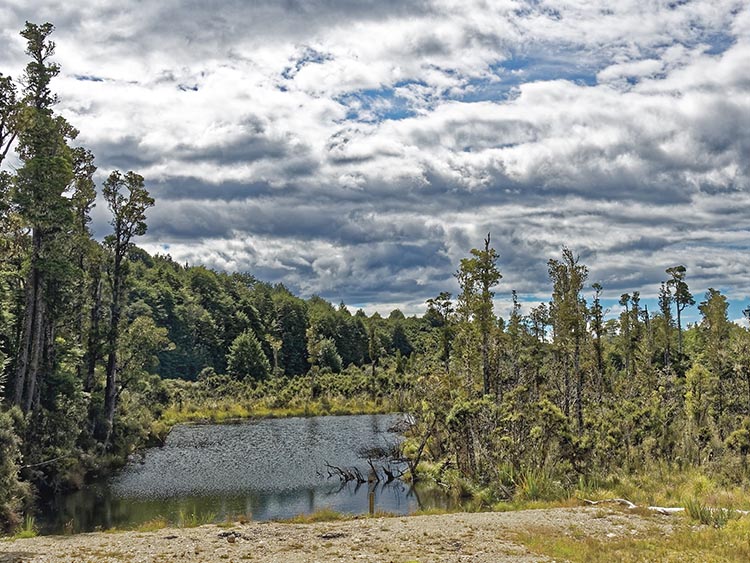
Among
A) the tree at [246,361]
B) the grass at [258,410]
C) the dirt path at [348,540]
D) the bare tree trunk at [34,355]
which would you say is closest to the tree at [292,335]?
the tree at [246,361]

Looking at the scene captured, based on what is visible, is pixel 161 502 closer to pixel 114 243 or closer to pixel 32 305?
pixel 32 305

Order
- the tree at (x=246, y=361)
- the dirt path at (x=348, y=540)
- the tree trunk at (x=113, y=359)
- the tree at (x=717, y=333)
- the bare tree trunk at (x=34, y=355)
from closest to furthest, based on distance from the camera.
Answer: the dirt path at (x=348, y=540)
the bare tree trunk at (x=34, y=355)
the tree trunk at (x=113, y=359)
the tree at (x=717, y=333)
the tree at (x=246, y=361)

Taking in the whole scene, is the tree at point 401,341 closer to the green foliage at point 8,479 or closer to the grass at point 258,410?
the grass at point 258,410

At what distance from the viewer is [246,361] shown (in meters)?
118

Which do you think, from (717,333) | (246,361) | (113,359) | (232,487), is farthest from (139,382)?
(246,361)

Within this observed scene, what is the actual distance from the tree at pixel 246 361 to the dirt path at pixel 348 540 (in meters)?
95.8

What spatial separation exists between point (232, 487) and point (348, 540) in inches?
800

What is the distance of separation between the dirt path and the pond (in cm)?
515

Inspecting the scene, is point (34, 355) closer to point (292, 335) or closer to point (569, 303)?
point (569, 303)

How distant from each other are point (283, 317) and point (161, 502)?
406 feet

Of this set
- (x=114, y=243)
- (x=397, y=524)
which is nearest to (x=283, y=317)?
(x=114, y=243)

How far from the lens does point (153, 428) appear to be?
202ft

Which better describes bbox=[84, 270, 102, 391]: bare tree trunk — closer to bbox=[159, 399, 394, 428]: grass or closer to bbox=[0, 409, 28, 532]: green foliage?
bbox=[0, 409, 28, 532]: green foliage

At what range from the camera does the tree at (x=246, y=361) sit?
117750 millimetres
